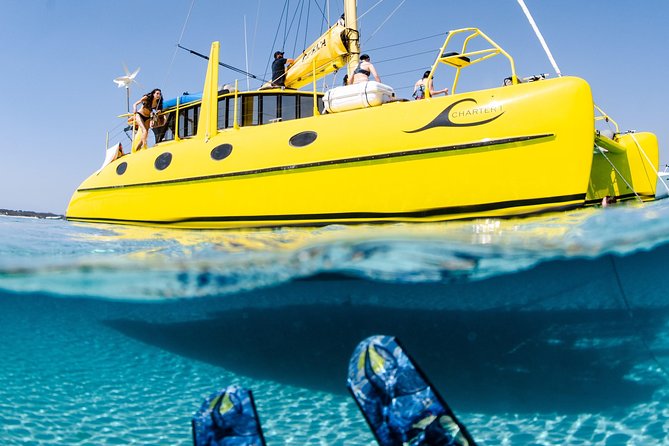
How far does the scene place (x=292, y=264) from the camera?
19.2 ft

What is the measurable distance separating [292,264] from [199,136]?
306cm

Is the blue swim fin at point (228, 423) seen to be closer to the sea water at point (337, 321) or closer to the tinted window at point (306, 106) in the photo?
the sea water at point (337, 321)

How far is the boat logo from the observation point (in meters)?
4.97

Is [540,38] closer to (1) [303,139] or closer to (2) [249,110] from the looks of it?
(1) [303,139]

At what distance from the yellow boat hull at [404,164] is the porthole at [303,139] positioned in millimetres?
16

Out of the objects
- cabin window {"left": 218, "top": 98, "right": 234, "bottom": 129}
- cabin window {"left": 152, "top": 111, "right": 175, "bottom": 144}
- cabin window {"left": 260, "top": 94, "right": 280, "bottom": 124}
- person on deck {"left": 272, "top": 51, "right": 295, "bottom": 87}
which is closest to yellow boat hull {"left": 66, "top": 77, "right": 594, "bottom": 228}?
cabin window {"left": 218, "top": 98, "right": 234, "bottom": 129}

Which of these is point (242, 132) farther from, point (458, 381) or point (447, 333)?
point (447, 333)

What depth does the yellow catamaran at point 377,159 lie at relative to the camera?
4797mm

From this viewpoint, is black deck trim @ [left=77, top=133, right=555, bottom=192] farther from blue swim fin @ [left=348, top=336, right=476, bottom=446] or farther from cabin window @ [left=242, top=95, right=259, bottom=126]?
blue swim fin @ [left=348, top=336, right=476, bottom=446]

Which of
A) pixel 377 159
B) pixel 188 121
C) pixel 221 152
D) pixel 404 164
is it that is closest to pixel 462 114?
pixel 404 164

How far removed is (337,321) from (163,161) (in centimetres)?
514

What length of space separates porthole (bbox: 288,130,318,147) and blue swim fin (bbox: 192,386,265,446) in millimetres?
→ 3972

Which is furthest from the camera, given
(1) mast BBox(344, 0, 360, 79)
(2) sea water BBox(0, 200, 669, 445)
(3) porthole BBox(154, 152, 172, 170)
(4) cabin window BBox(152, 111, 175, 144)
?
(4) cabin window BBox(152, 111, 175, 144)

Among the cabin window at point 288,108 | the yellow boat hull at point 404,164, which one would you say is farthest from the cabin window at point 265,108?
the yellow boat hull at point 404,164
